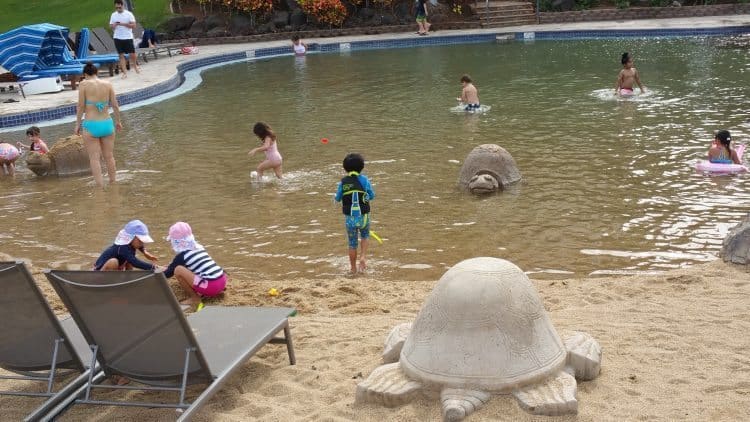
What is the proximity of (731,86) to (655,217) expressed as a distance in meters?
9.22

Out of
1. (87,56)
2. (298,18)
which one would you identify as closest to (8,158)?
(87,56)

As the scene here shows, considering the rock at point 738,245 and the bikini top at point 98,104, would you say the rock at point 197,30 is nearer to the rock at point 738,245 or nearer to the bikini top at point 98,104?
the bikini top at point 98,104

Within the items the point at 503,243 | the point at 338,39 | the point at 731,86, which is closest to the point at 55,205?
the point at 503,243

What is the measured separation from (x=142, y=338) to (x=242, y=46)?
27.0m

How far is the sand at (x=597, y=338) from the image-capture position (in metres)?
4.47

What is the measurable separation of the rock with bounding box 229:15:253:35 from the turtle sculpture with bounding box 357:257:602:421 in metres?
29.8

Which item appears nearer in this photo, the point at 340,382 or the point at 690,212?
the point at 340,382

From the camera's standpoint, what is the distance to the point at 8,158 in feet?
40.5

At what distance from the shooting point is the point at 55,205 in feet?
35.2

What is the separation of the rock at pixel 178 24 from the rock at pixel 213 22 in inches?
32.9

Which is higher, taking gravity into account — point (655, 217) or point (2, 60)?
point (2, 60)

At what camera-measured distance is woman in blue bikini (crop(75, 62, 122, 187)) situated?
1124 cm

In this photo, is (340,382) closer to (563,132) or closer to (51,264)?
(51,264)

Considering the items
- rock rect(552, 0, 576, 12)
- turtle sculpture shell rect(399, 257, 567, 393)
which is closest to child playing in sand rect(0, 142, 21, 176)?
turtle sculpture shell rect(399, 257, 567, 393)
